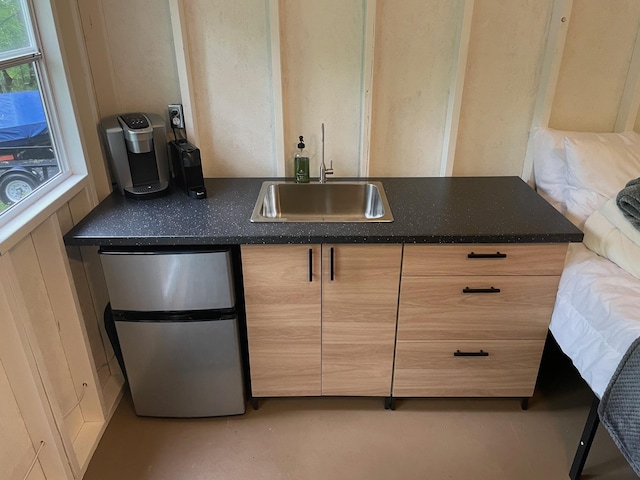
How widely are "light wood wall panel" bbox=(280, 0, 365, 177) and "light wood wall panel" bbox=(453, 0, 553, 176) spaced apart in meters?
0.48

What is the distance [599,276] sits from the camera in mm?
1642

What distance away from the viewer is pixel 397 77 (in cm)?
204

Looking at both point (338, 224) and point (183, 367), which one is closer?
point (338, 224)

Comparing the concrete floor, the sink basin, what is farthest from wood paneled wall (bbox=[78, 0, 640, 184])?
the concrete floor

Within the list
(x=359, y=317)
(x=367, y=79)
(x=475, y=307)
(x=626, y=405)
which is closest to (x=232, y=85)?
(x=367, y=79)

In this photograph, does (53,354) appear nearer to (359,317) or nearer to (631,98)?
(359,317)

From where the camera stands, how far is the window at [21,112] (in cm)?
A: 144

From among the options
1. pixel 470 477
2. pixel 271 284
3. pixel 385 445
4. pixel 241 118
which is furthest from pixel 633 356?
pixel 241 118

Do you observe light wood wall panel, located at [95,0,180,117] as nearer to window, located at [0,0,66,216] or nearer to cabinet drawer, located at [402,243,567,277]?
window, located at [0,0,66,216]

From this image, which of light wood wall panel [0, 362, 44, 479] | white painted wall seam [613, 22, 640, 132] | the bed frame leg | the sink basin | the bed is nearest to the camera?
light wood wall panel [0, 362, 44, 479]

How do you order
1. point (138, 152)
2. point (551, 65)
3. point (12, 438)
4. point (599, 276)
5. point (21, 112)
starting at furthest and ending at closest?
point (551, 65) → point (138, 152) → point (599, 276) → point (21, 112) → point (12, 438)

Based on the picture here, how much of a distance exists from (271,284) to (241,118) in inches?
31.4

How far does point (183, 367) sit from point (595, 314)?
4.91 feet

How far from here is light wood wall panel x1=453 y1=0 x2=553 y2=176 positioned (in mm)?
1940
